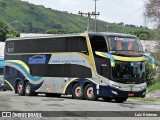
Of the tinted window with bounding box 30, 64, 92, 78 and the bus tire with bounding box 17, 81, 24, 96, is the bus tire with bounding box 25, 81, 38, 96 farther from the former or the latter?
the tinted window with bounding box 30, 64, 92, 78

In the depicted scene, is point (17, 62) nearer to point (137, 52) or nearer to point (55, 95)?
point (55, 95)

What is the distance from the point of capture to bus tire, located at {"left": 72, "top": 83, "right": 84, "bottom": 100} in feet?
98.7

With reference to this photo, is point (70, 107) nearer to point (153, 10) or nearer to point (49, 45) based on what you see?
point (49, 45)

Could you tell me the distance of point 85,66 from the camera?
2970cm

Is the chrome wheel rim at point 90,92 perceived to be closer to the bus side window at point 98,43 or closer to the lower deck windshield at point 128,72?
the lower deck windshield at point 128,72

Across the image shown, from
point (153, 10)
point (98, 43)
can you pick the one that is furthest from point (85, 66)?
point (153, 10)

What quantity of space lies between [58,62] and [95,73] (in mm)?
3794

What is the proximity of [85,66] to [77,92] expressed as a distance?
73.0 inches

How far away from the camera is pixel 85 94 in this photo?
29547mm

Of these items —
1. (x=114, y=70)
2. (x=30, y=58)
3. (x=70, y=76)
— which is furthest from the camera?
(x=30, y=58)

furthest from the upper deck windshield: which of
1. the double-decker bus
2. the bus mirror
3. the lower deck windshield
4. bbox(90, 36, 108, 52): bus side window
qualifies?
the bus mirror

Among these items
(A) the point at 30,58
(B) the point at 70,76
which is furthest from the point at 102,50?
(A) the point at 30,58

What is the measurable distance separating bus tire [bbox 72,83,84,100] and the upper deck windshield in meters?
3.70

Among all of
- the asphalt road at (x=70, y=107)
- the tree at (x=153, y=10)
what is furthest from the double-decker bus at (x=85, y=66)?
the tree at (x=153, y=10)
